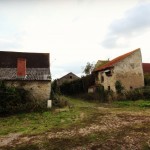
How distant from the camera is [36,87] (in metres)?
23.6

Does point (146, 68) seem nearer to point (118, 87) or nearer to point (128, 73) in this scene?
point (128, 73)

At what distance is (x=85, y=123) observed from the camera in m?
14.4

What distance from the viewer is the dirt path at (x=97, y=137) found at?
9734 mm

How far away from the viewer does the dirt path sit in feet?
31.9

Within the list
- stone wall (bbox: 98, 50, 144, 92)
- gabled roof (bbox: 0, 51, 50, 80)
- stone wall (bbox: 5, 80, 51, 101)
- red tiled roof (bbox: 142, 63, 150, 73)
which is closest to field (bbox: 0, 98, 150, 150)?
stone wall (bbox: 5, 80, 51, 101)

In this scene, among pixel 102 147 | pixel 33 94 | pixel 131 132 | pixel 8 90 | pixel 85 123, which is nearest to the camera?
pixel 102 147

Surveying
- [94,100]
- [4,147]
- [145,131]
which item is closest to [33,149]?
[4,147]

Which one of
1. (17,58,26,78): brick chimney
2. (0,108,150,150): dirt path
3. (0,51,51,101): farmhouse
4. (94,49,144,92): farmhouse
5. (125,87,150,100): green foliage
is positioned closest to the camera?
(0,108,150,150): dirt path

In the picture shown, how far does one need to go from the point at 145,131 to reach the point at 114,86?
18.9m

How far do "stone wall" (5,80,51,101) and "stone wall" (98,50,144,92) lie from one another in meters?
10.7

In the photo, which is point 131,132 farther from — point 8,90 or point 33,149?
point 8,90

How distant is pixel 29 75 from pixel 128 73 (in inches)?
546

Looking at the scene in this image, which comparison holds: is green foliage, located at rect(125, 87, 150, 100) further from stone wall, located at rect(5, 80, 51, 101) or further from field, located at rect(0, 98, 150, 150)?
field, located at rect(0, 98, 150, 150)

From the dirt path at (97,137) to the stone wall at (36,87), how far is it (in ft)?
34.3
